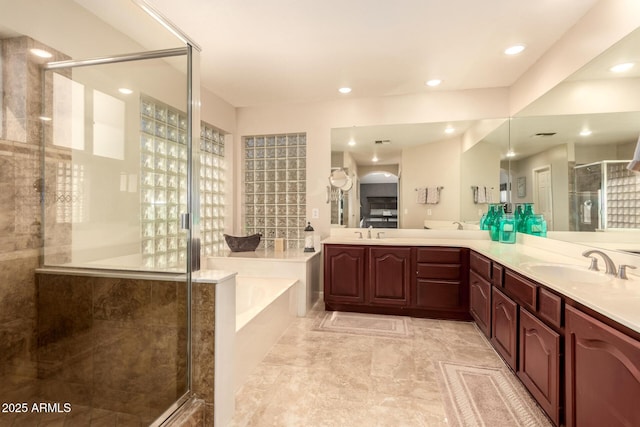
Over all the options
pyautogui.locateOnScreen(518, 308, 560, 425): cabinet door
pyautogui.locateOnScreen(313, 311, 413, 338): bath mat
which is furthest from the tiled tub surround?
pyautogui.locateOnScreen(518, 308, 560, 425): cabinet door

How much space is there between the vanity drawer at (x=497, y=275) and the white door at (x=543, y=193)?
73 cm

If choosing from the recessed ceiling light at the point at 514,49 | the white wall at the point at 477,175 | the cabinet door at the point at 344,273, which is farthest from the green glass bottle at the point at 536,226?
the cabinet door at the point at 344,273

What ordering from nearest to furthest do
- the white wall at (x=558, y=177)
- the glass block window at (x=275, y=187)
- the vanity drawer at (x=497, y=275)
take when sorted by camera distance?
the vanity drawer at (x=497, y=275)
the white wall at (x=558, y=177)
the glass block window at (x=275, y=187)

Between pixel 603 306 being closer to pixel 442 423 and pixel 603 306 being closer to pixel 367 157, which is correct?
pixel 442 423

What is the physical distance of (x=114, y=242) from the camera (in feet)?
6.70

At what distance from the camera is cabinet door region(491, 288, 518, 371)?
6.29 feet

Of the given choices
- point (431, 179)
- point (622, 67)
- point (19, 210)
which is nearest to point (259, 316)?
point (19, 210)

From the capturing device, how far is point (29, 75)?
1.68 m

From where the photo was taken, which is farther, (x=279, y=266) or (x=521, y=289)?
(x=279, y=266)

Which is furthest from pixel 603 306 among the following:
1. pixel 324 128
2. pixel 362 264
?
pixel 324 128

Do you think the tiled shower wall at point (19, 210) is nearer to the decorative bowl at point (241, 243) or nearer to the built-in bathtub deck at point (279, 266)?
the built-in bathtub deck at point (279, 266)

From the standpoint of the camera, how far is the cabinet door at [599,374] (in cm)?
101

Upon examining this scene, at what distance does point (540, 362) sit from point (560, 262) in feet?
2.71

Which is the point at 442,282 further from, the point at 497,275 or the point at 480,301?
the point at 497,275
